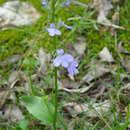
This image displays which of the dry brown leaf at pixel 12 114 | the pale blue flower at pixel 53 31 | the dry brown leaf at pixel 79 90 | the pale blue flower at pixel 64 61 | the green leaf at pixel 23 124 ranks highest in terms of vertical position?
the pale blue flower at pixel 53 31

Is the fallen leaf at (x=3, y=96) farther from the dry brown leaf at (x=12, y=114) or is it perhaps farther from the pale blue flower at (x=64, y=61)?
the pale blue flower at (x=64, y=61)

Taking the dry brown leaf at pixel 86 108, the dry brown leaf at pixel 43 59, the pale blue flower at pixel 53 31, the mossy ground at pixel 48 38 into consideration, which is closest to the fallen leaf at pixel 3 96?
the mossy ground at pixel 48 38

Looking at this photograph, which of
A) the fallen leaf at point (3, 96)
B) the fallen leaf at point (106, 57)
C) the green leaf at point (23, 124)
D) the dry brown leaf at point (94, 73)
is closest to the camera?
the green leaf at point (23, 124)

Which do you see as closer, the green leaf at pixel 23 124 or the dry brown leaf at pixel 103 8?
the green leaf at pixel 23 124

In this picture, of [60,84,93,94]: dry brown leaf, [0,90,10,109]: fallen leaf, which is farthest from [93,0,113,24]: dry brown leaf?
[0,90,10,109]: fallen leaf

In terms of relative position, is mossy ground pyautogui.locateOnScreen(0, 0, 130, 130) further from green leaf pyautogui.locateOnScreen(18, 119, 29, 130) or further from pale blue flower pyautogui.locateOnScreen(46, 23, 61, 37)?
pale blue flower pyautogui.locateOnScreen(46, 23, 61, 37)

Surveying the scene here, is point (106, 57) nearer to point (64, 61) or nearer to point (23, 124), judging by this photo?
point (23, 124)

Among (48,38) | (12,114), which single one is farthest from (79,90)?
(48,38)

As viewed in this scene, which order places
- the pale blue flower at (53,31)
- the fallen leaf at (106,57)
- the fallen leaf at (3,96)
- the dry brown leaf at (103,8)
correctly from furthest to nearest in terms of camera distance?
the dry brown leaf at (103,8) < the fallen leaf at (106,57) < the fallen leaf at (3,96) < the pale blue flower at (53,31)
